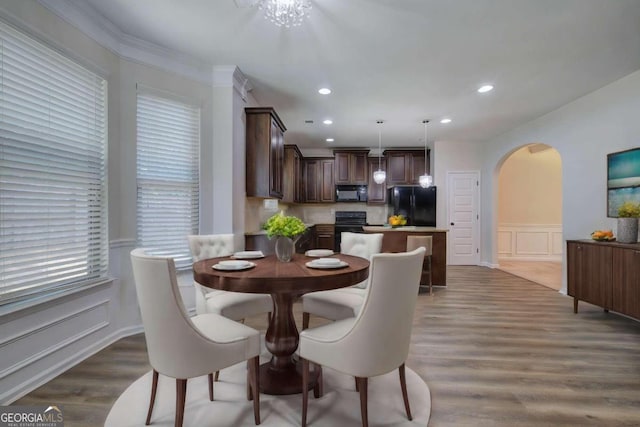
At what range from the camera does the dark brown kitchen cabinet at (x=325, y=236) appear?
672cm

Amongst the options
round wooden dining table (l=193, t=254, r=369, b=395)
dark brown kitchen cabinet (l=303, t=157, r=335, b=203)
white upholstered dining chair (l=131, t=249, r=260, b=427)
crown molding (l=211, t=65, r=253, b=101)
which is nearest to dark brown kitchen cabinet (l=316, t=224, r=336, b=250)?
dark brown kitchen cabinet (l=303, t=157, r=335, b=203)

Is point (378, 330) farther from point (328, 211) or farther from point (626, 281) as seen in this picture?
point (328, 211)

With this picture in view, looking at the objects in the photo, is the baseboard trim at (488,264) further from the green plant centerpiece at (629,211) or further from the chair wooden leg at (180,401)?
the chair wooden leg at (180,401)

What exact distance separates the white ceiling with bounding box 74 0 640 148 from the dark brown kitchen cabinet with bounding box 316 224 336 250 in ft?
9.85

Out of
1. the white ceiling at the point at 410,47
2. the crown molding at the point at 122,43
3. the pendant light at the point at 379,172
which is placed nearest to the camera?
the crown molding at the point at 122,43

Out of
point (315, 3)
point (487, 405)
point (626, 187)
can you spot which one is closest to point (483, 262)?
point (626, 187)

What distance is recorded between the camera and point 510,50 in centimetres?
283

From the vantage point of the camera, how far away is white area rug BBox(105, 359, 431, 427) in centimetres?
162

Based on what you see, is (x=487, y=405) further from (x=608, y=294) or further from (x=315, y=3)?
(x=315, y=3)

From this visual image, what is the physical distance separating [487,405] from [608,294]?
232cm

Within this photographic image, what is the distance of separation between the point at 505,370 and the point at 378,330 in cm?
145

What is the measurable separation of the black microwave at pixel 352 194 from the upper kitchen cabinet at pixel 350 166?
0.40 feet

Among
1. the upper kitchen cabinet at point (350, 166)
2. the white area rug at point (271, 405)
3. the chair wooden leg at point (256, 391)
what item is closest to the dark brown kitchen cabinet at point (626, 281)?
the white area rug at point (271, 405)

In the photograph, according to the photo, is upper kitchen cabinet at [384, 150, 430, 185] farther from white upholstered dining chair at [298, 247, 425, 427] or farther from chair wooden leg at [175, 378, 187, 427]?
chair wooden leg at [175, 378, 187, 427]
